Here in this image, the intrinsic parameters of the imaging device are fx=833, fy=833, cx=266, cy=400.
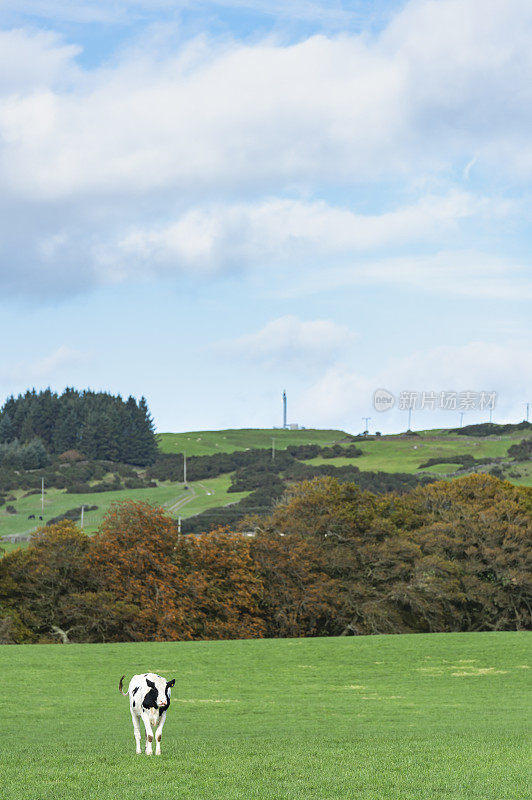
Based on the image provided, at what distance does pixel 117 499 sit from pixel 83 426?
2247 inches

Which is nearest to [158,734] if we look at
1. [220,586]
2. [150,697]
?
[150,697]

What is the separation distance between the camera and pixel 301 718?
17594mm

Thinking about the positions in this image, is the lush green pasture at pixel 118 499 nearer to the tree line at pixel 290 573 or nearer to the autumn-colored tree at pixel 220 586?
the tree line at pixel 290 573

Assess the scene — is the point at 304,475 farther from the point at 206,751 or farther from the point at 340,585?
the point at 206,751

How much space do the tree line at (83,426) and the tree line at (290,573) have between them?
13705cm

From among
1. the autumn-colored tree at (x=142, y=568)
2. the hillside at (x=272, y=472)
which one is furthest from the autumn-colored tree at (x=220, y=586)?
the hillside at (x=272, y=472)

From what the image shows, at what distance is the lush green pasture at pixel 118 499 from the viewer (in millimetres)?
121312

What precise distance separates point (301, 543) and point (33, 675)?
777 inches

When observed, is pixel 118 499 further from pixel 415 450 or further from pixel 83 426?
pixel 415 450

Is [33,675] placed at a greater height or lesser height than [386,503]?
lesser

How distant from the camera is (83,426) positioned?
599 ft

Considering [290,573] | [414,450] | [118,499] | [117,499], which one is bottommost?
[118,499]

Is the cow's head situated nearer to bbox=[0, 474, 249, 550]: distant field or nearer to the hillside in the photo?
the hillside

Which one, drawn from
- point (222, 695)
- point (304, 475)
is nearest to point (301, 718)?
point (222, 695)
